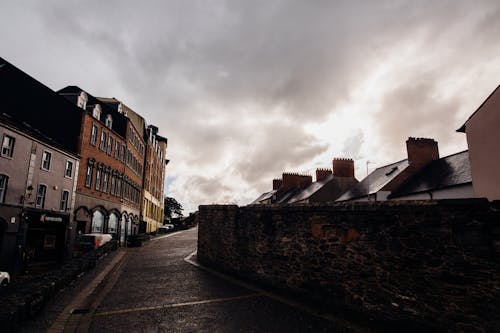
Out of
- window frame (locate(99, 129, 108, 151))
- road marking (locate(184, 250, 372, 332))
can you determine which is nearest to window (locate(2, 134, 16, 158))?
window frame (locate(99, 129, 108, 151))

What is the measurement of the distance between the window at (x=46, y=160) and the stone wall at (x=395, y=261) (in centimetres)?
1954

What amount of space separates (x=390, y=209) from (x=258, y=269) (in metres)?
6.02

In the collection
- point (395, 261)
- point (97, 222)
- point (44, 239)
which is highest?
point (97, 222)

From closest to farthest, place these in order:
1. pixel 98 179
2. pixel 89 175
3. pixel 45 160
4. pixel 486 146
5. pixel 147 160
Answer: pixel 486 146 < pixel 45 160 < pixel 89 175 < pixel 98 179 < pixel 147 160

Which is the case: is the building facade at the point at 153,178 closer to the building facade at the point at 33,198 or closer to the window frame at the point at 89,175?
the window frame at the point at 89,175

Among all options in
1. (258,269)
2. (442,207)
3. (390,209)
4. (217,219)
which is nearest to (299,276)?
(258,269)

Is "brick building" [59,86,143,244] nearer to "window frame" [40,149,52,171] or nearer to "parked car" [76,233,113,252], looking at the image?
"window frame" [40,149,52,171]

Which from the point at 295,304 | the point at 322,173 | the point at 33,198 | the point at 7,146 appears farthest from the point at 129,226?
the point at 295,304

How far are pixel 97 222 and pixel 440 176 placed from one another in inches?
1237

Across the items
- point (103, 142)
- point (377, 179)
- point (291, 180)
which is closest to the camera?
point (103, 142)

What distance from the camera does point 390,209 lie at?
23.4 feet

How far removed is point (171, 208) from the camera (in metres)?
87.3

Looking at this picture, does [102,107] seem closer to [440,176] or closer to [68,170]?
[68,170]

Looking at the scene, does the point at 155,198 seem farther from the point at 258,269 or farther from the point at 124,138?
the point at 258,269
